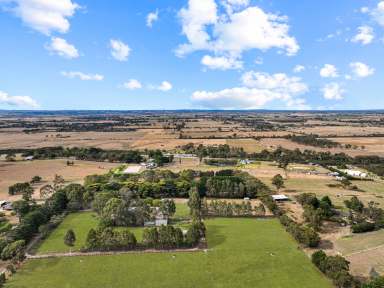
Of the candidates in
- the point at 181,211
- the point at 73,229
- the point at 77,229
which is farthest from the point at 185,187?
the point at 73,229

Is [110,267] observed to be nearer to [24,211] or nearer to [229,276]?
[229,276]

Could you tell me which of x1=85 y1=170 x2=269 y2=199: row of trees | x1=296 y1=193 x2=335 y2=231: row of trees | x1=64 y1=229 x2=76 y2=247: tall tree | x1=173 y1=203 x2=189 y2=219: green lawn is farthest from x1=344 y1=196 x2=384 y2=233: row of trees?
x1=64 y1=229 x2=76 y2=247: tall tree

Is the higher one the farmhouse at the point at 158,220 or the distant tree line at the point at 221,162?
the distant tree line at the point at 221,162

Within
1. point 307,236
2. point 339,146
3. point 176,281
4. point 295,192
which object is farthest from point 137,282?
point 339,146

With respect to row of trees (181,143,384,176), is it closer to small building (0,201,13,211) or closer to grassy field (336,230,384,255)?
grassy field (336,230,384,255)

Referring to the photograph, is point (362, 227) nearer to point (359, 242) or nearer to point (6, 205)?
point (359, 242)

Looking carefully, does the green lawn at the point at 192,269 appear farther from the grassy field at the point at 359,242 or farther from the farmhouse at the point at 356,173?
the farmhouse at the point at 356,173

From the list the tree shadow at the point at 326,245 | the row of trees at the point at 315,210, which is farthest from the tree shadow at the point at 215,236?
the row of trees at the point at 315,210

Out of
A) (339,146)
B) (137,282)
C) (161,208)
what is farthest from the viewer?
(339,146)

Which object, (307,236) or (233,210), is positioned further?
(233,210)
